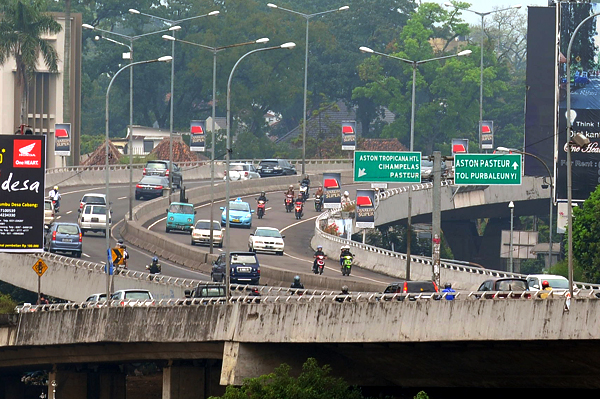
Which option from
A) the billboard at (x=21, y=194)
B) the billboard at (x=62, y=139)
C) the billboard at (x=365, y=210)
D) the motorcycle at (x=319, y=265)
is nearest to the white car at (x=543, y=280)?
the billboard at (x=21, y=194)

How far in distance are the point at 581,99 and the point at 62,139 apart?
3249 cm

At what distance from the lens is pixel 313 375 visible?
38281 millimetres

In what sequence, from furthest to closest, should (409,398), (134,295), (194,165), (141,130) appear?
1. (141,130)
2. (194,165)
3. (134,295)
4. (409,398)

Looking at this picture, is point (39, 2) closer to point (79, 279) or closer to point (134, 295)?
point (79, 279)

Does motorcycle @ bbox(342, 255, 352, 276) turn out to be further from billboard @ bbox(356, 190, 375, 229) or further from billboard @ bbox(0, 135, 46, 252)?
billboard @ bbox(0, 135, 46, 252)

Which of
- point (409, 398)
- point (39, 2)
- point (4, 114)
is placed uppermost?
point (39, 2)

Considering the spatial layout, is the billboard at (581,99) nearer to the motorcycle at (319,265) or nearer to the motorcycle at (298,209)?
the motorcycle at (298,209)

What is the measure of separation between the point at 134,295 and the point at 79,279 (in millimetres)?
11622

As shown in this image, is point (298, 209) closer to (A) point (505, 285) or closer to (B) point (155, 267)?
(B) point (155, 267)

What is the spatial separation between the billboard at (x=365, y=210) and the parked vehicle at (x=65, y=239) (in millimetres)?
13498

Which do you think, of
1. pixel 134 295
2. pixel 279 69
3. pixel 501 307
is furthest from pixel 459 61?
pixel 501 307

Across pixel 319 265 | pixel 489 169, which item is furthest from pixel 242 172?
pixel 489 169

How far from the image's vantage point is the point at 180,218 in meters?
74.3

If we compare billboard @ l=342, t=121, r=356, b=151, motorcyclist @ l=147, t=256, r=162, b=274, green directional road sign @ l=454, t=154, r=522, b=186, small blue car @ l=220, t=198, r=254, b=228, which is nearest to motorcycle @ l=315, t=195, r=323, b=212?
billboard @ l=342, t=121, r=356, b=151
